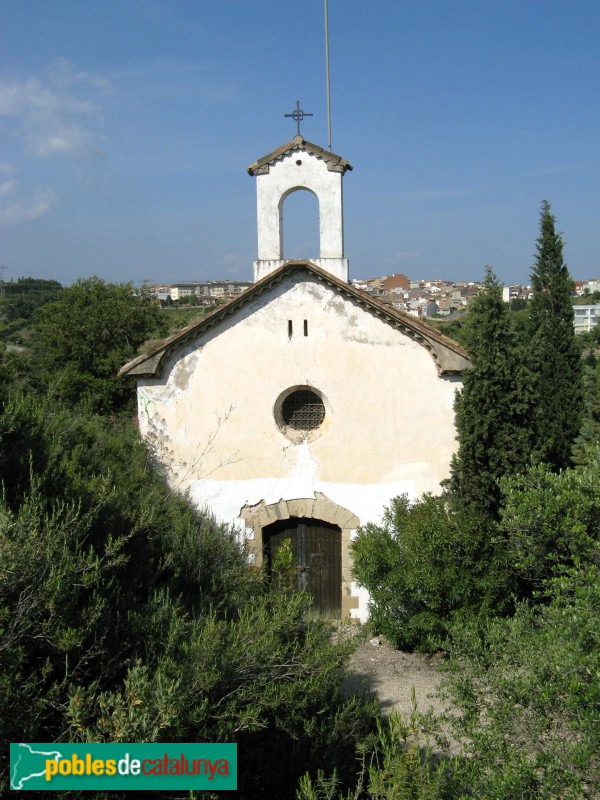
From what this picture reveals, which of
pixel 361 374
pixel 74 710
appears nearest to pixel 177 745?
pixel 74 710

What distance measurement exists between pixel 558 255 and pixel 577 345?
285cm

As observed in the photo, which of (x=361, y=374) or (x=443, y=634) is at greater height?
(x=361, y=374)

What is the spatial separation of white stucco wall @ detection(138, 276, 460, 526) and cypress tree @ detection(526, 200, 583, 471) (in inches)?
223

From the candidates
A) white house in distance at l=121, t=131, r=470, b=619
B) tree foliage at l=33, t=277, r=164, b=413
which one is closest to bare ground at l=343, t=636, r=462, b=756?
white house in distance at l=121, t=131, r=470, b=619

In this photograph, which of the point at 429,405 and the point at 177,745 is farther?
the point at 429,405

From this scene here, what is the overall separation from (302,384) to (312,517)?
221 centimetres

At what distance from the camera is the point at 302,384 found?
1084 cm

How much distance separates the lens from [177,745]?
486 centimetres

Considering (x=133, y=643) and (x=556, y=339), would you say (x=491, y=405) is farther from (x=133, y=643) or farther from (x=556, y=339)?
(x=556, y=339)

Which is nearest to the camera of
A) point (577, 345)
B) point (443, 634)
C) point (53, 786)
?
point (53, 786)

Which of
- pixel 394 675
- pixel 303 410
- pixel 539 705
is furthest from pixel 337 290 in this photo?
pixel 539 705

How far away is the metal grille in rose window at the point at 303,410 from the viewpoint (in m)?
11.1

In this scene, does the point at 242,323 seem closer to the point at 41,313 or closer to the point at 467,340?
the point at 467,340

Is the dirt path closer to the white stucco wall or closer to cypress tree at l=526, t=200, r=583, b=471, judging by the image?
the white stucco wall
